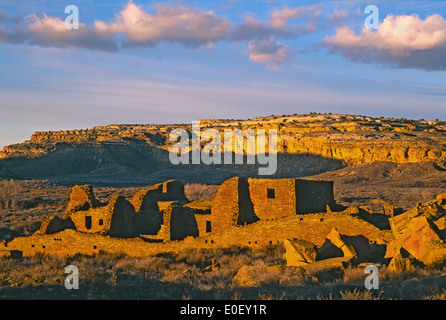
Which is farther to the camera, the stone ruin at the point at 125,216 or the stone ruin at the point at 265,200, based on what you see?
the stone ruin at the point at 125,216

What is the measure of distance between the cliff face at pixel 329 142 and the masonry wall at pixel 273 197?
60.0 m

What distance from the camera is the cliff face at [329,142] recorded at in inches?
3129

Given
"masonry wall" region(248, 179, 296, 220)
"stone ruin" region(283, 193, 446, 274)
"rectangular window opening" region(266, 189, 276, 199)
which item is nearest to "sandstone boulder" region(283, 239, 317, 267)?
"stone ruin" region(283, 193, 446, 274)

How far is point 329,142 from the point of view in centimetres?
9281

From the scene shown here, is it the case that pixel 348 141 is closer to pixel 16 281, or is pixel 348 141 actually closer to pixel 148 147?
pixel 148 147

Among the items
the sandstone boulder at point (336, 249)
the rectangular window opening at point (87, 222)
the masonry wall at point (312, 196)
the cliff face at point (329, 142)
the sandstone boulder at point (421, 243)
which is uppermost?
the cliff face at point (329, 142)

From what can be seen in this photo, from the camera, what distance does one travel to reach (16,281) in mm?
13188

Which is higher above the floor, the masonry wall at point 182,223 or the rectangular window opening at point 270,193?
the rectangular window opening at point 270,193

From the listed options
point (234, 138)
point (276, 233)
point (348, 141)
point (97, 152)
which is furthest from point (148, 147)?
point (276, 233)

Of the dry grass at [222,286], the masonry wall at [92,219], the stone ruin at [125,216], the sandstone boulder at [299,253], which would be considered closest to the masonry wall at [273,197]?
the stone ruin at [125,216]

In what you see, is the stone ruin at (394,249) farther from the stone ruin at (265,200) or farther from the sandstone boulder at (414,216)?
the stone ruin at (265,200)

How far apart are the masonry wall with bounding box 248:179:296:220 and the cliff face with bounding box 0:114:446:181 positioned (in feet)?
197

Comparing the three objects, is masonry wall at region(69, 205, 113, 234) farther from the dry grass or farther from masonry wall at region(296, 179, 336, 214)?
masonry wall at region(296, 179, 336, 214)

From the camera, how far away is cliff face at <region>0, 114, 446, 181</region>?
79.5 m
